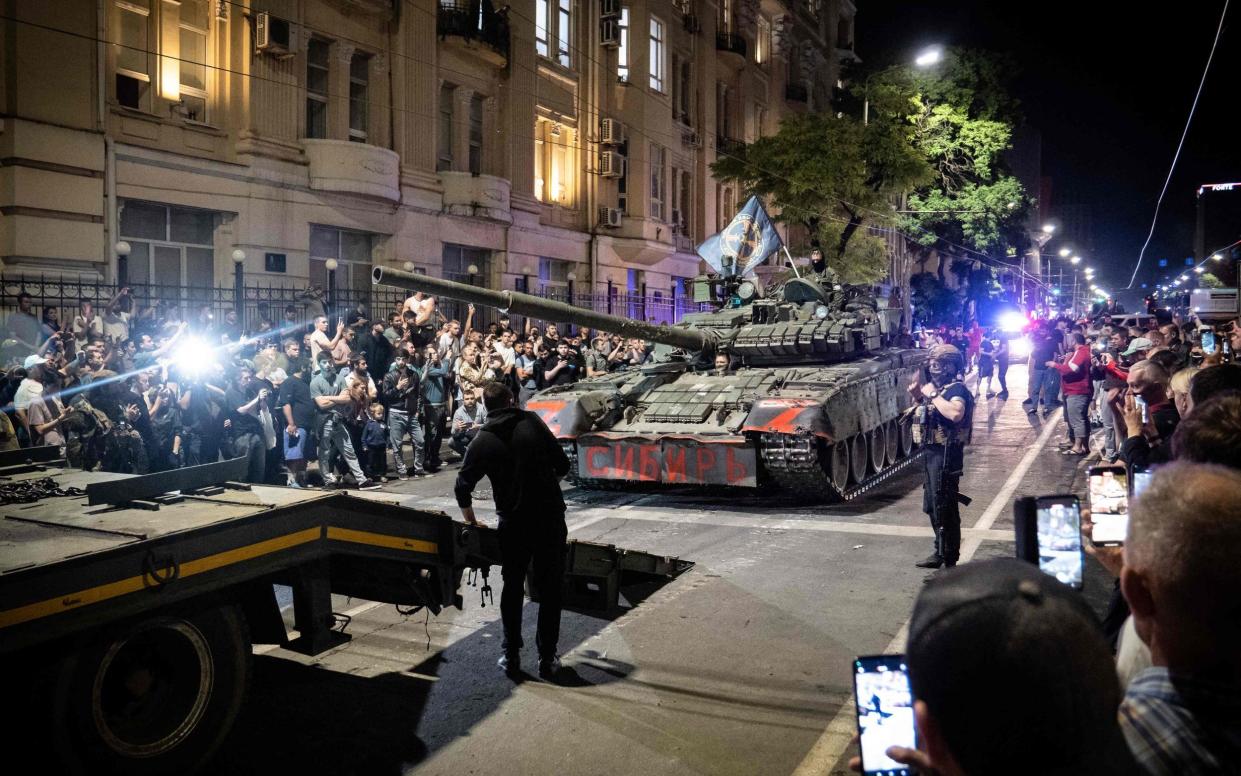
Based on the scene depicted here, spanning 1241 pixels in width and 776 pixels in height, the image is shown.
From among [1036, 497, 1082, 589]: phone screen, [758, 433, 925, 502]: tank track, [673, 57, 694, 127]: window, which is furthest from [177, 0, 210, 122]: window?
[673, 57, 694, 127]: window

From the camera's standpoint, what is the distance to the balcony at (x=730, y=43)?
120 feet

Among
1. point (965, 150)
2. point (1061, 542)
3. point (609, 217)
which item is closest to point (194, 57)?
point (609, 217)

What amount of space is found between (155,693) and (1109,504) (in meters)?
4.00

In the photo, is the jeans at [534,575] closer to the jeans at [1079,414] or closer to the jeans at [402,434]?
the jeans at [402,434]

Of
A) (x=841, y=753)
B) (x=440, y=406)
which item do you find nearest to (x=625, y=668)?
(x=841, y=753)

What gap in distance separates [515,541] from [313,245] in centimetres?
1614

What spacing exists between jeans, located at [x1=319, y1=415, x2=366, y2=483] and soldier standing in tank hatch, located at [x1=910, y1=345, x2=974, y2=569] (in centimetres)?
725

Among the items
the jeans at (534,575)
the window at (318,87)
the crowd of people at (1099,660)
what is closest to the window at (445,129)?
the window at (318,87)

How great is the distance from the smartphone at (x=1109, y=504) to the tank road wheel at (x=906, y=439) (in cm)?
1186

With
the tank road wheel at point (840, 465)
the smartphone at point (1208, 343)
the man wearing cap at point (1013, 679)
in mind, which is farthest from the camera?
the smartphone at point (1208, 343)

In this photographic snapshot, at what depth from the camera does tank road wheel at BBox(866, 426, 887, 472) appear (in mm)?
13555

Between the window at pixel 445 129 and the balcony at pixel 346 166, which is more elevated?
the window at pixel 445 129

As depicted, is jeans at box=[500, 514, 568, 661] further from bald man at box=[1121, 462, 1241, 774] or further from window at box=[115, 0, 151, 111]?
window at box=[115, 0, 151, 111]

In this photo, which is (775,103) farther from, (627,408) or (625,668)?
(625,668)
